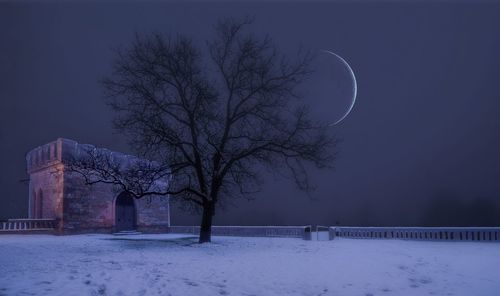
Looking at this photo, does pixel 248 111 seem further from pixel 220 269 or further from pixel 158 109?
pixel 220 269

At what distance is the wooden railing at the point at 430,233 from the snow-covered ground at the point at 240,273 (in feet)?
16.9

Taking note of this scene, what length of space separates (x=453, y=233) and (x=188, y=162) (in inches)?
497

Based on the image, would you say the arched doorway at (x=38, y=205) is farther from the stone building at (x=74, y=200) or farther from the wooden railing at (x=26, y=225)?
the wooden railing at (x=26, y=225)

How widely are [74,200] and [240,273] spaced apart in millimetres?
16352

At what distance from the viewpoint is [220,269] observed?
966 cm

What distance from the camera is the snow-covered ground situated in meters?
7.68

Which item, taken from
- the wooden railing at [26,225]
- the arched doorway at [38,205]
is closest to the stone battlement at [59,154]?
the arched doorway at [38,205]

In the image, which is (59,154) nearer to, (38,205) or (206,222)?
(38,205)

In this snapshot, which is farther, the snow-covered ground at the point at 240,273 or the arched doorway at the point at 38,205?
the arched doorway at the point at 38,205

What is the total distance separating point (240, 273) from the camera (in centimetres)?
931

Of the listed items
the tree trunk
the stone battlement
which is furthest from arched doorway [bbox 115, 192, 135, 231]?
the tree trunk

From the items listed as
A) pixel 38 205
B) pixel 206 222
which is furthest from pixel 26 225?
pixel 206 222

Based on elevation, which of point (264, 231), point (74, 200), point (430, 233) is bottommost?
point (264, 231)

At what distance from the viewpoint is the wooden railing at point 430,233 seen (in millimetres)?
17578
